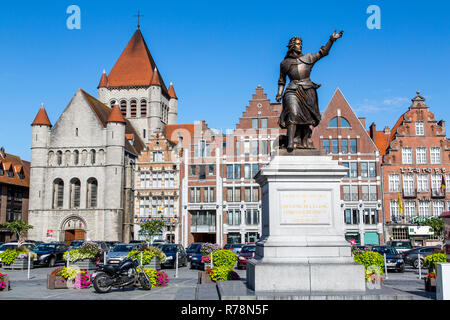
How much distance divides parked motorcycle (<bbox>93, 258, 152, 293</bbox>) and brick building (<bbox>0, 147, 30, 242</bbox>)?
50280mm

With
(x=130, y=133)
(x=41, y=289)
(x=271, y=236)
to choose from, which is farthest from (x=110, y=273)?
(x=130, y=133)

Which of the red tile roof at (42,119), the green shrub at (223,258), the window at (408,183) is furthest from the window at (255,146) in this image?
the green shrub at (223,258)

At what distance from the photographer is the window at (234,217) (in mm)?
51094

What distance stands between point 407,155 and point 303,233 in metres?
41.2

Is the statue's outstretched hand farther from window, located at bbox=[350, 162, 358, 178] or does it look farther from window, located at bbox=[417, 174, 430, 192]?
window, located at bbox=[417, 174, 430, 192]

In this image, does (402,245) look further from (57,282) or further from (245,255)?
(57,282)

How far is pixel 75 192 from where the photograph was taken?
5928cm

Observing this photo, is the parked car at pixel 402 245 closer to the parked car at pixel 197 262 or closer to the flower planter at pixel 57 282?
the parked car at pixel 197 262

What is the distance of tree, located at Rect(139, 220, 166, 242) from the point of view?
51.5 m

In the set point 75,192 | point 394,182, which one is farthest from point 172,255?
point 75,192

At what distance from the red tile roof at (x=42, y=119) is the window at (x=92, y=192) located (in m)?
9.28

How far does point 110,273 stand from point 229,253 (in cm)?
471

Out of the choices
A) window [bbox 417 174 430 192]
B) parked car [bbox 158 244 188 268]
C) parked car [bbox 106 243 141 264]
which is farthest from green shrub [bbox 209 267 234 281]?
window [bbox 417 174 430 192]
